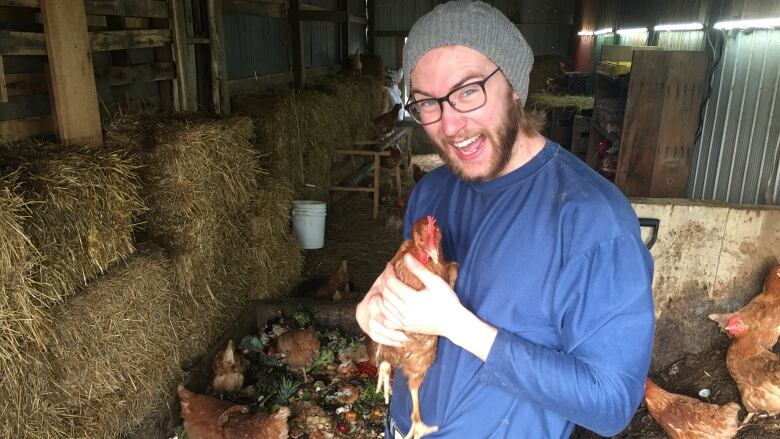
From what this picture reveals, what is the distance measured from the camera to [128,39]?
3.40 metres

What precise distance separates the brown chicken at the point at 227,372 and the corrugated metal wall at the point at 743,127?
3.98 metres

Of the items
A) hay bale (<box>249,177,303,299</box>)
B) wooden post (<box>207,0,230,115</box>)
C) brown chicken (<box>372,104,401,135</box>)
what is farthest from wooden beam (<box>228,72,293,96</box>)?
brown chicken (<box>372,104,401,135</box>)

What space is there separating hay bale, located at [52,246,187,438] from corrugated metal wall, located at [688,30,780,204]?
13.9ft

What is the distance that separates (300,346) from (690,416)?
2.55 metres

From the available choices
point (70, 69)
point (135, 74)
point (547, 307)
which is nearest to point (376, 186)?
point (135, 74)

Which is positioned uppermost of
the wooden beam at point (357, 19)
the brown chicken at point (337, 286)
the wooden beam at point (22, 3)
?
the wooden beam at point (357, 19)

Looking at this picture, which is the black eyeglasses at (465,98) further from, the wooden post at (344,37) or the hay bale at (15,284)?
the wooden post at (344,37)

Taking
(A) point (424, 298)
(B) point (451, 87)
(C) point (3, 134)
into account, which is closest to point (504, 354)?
(A) point (424, 298)

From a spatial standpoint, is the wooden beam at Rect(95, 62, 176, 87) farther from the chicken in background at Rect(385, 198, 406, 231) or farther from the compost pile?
the chicken in background at Rect(385, 198, 406, 231)

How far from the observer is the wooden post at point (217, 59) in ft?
14.6

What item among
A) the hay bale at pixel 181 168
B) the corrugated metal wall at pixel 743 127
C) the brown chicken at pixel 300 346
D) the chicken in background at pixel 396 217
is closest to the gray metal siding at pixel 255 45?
the hay bale at pixel 181 168

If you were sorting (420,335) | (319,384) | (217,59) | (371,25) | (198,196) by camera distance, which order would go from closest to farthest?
(420,335) < (198,196) < (319,384) < (217,59) < (371,25)

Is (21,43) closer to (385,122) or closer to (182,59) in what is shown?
(182,59)

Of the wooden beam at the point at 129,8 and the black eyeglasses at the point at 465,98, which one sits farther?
the wooden beam at the point at 129,8
